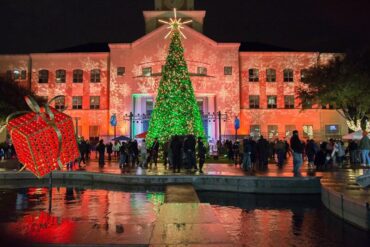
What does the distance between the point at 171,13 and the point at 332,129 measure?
22900 mm

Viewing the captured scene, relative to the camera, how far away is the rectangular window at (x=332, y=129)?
46.3 metres

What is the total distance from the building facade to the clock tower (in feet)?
0.39

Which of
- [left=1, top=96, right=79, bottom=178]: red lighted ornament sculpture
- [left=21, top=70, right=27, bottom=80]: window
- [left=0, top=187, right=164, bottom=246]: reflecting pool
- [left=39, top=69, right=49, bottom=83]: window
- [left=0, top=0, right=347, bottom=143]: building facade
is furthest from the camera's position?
[left=21, top=70, right=27, bottom=80]: window

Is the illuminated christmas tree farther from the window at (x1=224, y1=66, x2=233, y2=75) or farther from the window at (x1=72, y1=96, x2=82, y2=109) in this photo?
the window at (x1=72, y1=96, x2=82, y2=109)

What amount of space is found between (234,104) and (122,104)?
40.8 ft

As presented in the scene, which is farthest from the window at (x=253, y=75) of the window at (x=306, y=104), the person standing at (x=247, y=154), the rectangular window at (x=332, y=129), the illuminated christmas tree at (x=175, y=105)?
the person standing at (x=247, y=154)

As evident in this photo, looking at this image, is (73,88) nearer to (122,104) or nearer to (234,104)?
(122,104)

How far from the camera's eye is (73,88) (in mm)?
47344

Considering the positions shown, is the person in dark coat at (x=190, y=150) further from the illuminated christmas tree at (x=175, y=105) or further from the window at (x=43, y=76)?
the window at (x=43, y=76)

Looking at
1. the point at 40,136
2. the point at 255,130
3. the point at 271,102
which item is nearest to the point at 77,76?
the point at 255,130

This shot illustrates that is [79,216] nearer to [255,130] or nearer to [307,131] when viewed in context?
[255,130]

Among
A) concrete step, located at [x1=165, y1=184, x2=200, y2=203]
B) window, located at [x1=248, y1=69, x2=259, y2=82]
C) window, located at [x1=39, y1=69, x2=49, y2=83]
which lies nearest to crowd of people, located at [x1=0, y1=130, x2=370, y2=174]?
concrete step, located at [x1=165, y1=184, x2=200, y2=203]

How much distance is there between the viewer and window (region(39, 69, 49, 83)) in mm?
47375

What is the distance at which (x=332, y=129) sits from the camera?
1831 inches
